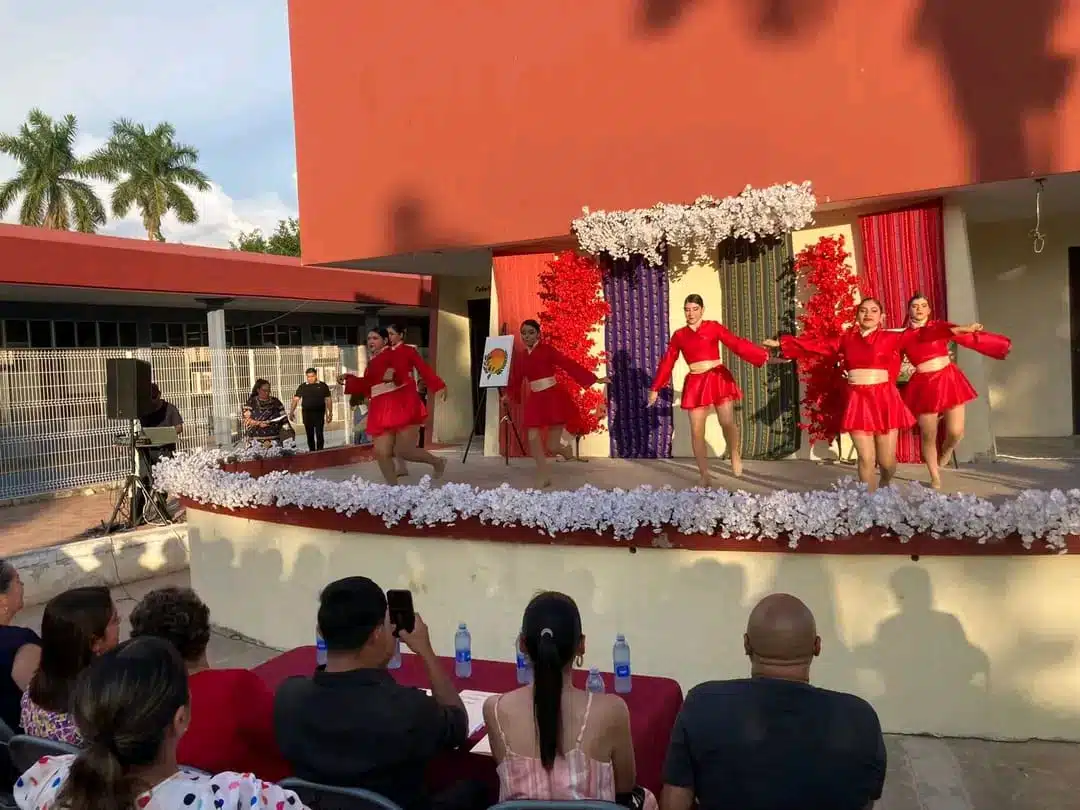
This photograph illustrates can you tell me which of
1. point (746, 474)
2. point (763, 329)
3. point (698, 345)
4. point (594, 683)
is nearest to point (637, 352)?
point (763, 329)

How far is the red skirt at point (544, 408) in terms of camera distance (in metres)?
7.55

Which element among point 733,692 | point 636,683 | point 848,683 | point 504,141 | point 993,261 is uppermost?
point 504,141

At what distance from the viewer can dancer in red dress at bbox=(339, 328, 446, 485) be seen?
24.1ft

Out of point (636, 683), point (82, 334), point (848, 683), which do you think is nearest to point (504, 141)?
point (848, 683)

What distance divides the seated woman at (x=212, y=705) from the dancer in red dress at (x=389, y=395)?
4.71 meters

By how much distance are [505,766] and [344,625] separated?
0.56m

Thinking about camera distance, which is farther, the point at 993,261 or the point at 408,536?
the point at 993,261

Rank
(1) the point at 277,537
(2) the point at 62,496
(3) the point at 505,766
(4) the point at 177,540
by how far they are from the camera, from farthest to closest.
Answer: (2) the point at 62,496 < (4) the point at 177,540 < (1) the point at 277,537 < (3) the point at 505,766

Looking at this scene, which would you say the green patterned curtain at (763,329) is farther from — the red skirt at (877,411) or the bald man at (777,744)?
the bald man at (777,744)

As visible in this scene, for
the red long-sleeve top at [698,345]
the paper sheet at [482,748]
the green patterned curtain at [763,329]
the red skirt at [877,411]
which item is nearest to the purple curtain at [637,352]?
the green patterned curtain at [763,329]

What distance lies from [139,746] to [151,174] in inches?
1410

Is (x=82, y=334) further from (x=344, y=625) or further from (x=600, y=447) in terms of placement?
(x=344, y=625)

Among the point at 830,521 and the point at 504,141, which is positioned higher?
the point at 504,141

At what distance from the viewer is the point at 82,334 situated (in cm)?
1509
